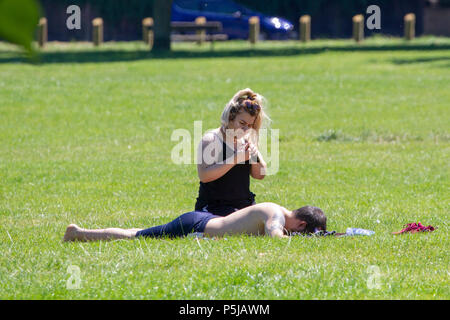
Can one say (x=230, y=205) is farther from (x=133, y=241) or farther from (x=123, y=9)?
(x=123, y=9)

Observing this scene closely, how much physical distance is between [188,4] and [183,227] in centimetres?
2780

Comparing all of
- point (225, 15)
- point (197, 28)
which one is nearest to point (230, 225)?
point (197, 28)

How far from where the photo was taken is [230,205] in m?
6.36

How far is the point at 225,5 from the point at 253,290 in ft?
97.3

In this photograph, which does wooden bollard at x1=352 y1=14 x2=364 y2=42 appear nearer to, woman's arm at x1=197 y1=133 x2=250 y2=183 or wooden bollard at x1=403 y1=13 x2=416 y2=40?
wooden bollard at x1=403 y1=13 x2=416 y2=40

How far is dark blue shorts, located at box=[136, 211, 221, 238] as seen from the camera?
5973 mm

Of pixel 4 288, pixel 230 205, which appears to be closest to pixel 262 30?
pixel 230 205

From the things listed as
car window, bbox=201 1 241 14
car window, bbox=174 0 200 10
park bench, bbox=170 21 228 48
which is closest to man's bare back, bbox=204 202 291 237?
park bench, bbox=170 21 228 48

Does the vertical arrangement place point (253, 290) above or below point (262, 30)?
below

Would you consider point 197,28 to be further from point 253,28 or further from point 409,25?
point 409,25
